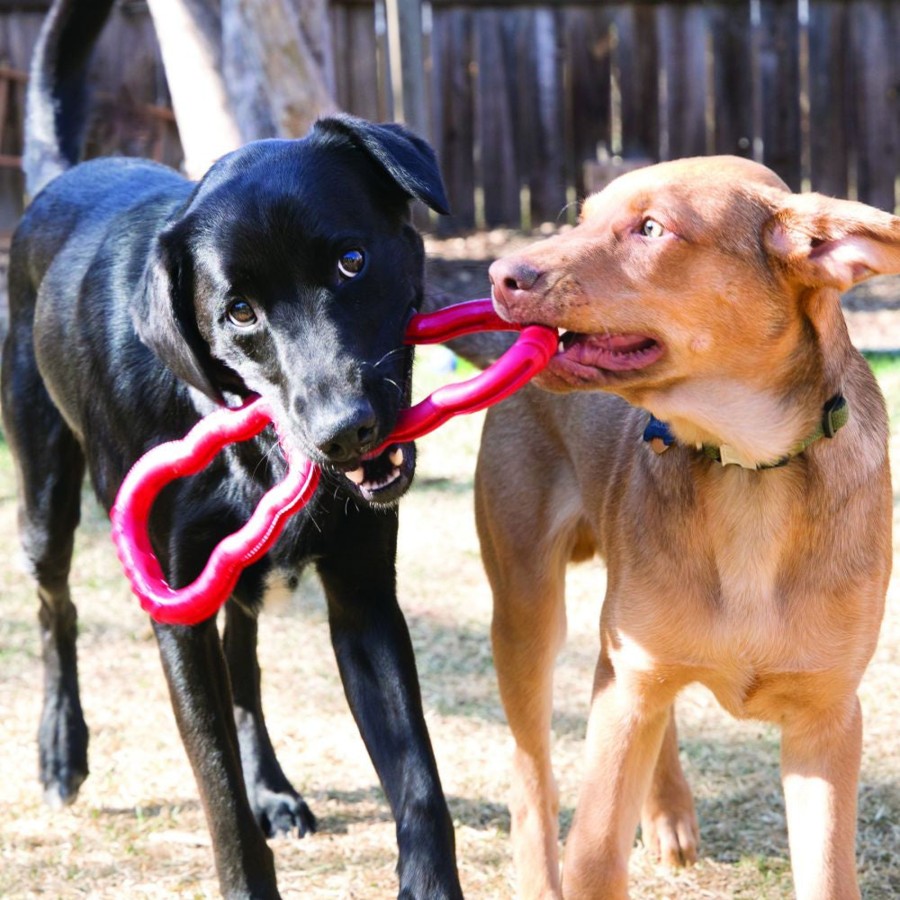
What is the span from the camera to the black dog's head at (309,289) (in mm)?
3053

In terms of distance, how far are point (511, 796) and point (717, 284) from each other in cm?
153

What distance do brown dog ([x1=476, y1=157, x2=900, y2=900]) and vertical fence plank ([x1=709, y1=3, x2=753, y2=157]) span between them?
10.7 metres

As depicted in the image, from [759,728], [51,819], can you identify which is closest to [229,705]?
[51,819]

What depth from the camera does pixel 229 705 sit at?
362 cm

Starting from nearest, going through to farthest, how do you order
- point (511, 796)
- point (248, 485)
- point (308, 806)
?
point (248, 485) → point (511, 796) → point (308, 806)

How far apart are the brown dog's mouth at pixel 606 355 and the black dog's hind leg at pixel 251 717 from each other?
5.12 ft

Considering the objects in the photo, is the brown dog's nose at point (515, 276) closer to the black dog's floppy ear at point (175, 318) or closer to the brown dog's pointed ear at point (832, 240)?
the brown dog's pointed ear at point (832, 240)

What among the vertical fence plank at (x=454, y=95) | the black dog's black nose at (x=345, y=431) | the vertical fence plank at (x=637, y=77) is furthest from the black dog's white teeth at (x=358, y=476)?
the vertical fence plank at (x=637, y=77)

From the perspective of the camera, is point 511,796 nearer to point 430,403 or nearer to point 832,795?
point 832,795

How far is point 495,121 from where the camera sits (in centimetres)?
1387

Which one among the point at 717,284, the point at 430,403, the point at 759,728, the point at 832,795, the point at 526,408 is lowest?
the point at 759,728

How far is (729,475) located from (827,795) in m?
0.73

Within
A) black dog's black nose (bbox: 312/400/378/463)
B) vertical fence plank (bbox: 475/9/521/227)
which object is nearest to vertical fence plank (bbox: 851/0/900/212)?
vertical fence plank (bbox: 475/9/521/227)

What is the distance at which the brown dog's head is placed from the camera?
3080 mm
